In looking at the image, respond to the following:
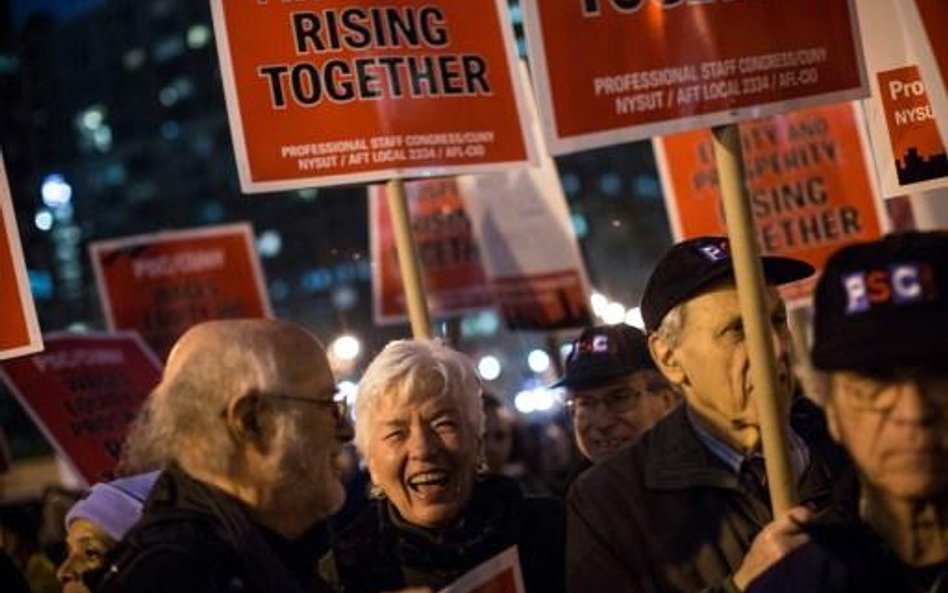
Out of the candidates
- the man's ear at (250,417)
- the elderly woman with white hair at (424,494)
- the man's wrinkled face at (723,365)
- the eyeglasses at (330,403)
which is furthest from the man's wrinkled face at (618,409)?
the man's ear at (250,417)

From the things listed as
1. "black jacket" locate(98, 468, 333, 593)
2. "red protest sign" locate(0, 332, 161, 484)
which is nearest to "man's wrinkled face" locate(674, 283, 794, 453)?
"black jacket" locate(98, 468, 333, 593)

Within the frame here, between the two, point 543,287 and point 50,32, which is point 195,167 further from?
point 543,287

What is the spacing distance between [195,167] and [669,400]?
3652 inches

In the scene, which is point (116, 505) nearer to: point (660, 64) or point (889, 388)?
point (660, 64)

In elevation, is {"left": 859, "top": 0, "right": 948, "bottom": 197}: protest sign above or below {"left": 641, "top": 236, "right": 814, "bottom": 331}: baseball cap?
above

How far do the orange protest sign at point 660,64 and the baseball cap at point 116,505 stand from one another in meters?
1.78

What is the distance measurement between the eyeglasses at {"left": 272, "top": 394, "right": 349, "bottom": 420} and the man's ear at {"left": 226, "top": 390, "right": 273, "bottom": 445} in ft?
0.13

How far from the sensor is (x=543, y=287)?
11406 millimetres

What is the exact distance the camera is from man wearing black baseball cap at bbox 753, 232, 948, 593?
284 centimetres

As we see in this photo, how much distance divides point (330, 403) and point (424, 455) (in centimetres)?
118

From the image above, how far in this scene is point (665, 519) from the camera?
4.16 metres

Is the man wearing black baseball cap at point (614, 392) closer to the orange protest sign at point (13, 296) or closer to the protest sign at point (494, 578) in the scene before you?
the orange protest sign at point (13, 296)

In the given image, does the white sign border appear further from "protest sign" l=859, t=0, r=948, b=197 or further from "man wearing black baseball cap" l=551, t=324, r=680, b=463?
"protest sign" l=859, t=0, r=948, b=197

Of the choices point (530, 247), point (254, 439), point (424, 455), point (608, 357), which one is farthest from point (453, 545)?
point (530, 247)
